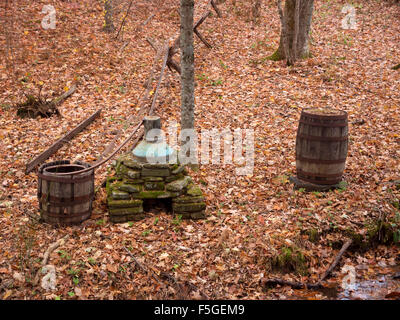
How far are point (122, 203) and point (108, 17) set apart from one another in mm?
9762

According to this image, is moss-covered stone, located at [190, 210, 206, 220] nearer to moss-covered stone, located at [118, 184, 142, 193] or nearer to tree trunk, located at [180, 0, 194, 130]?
moss-covered stone, located at [118, 184, 142, 193]

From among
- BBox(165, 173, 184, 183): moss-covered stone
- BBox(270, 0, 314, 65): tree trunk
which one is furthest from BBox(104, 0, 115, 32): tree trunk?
BBox(165, 173, 184, 183): moss-covered stone

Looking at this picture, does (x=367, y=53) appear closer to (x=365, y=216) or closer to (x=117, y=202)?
(x=365, y=216)

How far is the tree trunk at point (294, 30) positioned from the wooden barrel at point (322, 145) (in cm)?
582

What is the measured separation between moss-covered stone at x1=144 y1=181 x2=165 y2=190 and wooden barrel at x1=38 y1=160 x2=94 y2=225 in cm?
81

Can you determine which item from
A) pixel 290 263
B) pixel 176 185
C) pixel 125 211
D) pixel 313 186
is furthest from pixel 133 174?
pixel 313 186

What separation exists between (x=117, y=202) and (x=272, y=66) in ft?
25.8

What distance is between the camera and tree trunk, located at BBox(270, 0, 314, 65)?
460 inches

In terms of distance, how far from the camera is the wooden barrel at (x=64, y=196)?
5.39 metres

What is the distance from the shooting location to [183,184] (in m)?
5.98

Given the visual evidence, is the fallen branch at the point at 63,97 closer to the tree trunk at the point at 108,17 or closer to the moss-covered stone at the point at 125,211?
the tree trunk at the point at 108,17

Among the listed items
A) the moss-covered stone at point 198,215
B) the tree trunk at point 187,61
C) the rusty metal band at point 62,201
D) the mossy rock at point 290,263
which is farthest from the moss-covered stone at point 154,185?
the mossy rock at point 290,263

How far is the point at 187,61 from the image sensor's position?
6953mm

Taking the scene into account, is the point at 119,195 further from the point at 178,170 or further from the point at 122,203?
the point at 178,170
